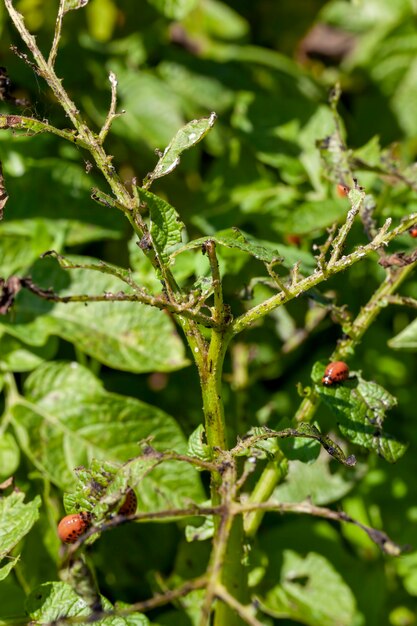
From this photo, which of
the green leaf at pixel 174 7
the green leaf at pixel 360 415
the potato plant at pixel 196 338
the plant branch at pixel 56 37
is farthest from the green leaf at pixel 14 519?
the green leaf at pixel 174 7

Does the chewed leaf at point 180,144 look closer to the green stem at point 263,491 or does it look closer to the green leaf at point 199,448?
the green leaf at point 199,448

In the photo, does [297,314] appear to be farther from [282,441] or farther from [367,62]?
[367,62]

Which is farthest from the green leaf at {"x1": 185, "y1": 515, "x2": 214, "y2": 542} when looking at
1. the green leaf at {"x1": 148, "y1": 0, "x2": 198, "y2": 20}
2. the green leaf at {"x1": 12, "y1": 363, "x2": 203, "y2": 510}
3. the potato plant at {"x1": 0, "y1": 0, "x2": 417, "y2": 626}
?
the green leaf at {"x1": 148, "y1": 0, "x2": 198, "y2": 20}

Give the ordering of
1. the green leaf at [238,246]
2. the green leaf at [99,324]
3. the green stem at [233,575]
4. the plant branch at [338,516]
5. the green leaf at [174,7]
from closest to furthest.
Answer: the plant branch at [338,516] → the green leaf at [238,246] → the green stem at [233,575] → the green leaf at [99,324] → the green leaf at [174,7]

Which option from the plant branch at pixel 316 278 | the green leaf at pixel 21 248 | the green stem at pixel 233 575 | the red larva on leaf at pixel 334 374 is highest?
the green leaf at pixel 21 248

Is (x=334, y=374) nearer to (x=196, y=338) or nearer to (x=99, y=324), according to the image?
(x=196, y=338)

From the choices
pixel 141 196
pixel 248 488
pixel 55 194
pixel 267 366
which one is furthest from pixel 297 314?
pixel 141 196

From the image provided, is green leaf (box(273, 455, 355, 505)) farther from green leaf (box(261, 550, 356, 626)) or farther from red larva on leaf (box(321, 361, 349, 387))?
red larva on leaf (box(321, 361, 349, 387))
